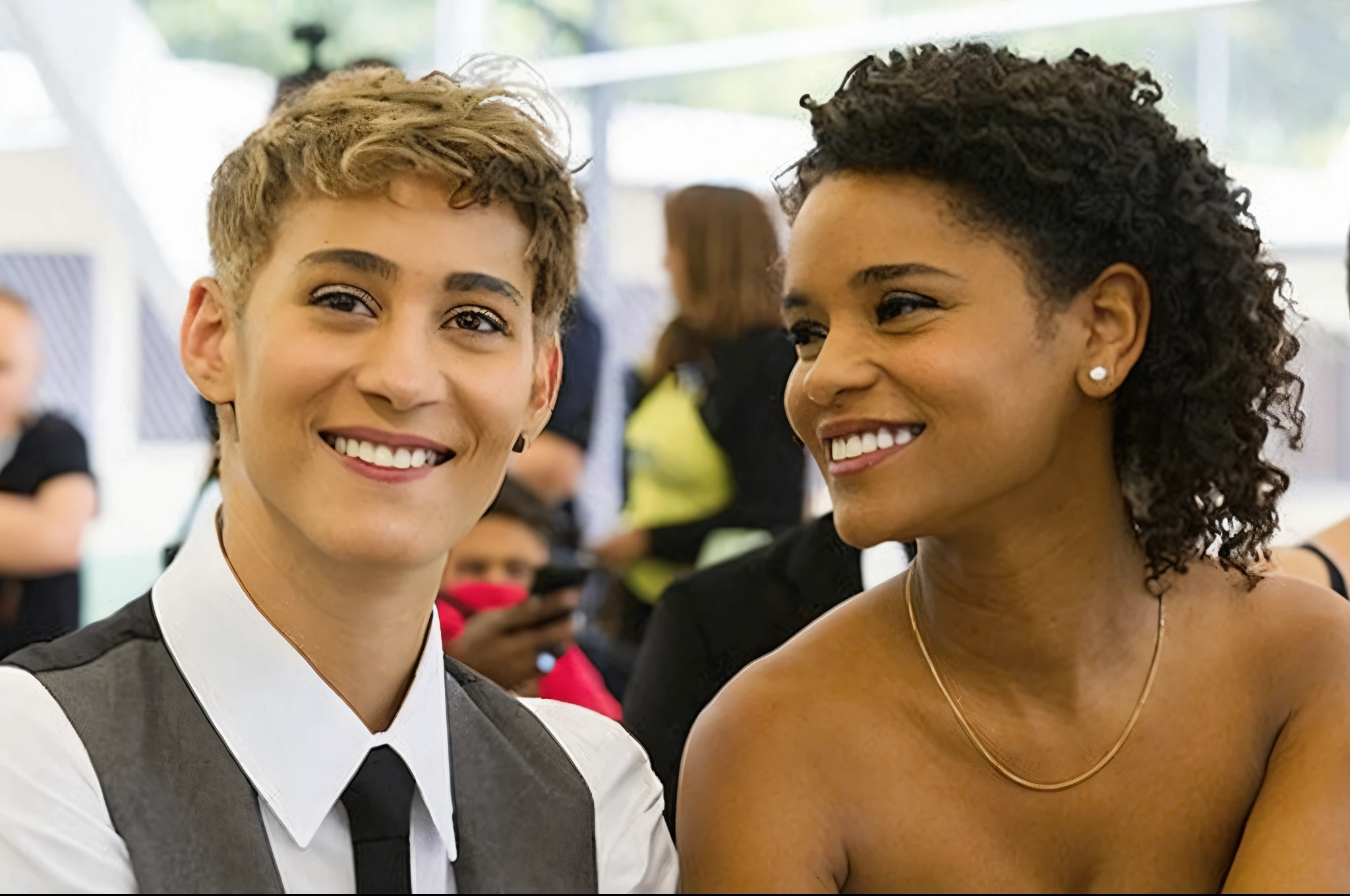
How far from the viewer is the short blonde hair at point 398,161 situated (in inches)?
53.3

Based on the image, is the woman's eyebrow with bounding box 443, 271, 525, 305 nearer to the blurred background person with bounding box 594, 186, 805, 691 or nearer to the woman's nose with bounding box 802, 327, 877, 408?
the woman's nose with bounding box 802, 327, 877, 408

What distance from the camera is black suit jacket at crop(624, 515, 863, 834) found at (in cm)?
205

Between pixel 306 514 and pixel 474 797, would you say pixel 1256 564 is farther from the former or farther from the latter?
pixel 306 514

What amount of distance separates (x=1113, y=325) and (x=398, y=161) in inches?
23.8

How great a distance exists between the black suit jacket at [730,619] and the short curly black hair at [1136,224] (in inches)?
21.0

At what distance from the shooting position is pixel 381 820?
1298 mm

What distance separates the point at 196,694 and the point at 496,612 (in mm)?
807

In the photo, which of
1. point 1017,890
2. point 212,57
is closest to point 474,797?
point 1017,890

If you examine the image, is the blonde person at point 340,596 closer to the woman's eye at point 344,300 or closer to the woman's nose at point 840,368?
the woman's eye at point 344,300

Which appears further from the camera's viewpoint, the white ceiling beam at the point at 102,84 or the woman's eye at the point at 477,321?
the white ceiling beam at the point at 102,84

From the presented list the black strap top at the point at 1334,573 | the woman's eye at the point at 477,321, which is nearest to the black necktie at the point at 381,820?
the woman's eye at the point at 477,321

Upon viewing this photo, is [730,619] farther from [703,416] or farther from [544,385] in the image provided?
[703,416]

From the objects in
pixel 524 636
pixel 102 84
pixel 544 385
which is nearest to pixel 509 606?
pixel 524 636

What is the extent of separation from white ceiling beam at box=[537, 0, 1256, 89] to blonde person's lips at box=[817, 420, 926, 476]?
1853 mm
